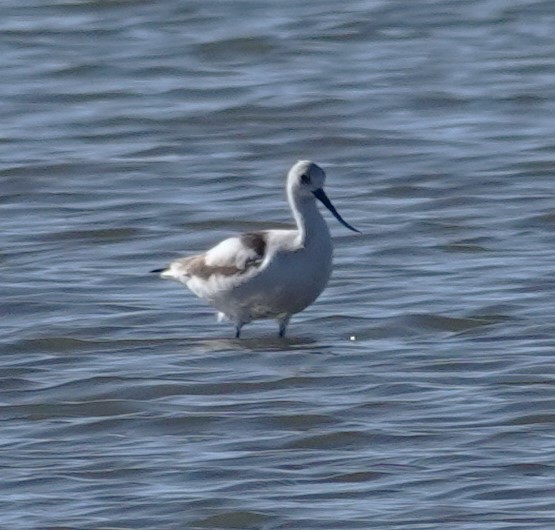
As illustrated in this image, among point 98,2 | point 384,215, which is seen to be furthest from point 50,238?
point 98,2

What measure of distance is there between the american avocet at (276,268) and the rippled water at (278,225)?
0.66 feet

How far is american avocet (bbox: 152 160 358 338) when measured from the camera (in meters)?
9.29

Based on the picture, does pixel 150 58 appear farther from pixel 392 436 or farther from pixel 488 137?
pixel 392 436

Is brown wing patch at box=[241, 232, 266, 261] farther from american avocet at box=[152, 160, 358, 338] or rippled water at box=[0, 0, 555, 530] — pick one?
rippled water at box=[0, 0, 555, 530]

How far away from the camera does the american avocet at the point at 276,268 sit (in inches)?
366

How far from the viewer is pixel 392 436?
7770mm

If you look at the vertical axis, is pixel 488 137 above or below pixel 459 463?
below

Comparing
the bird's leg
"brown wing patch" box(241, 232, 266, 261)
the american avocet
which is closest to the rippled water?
the bird's leg

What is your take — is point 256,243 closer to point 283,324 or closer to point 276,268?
point 276,268

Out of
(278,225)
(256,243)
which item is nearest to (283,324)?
(256,243)

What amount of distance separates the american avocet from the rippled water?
20 centimetres

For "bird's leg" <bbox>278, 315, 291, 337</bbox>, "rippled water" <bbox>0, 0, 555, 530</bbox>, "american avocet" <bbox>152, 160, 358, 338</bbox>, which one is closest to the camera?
"rippled water" <bbox>0, 0, 555, 530</bbox>

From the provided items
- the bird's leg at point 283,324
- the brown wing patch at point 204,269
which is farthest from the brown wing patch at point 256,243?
the bird's leg at point 283,324

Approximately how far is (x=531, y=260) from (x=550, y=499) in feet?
13.7
